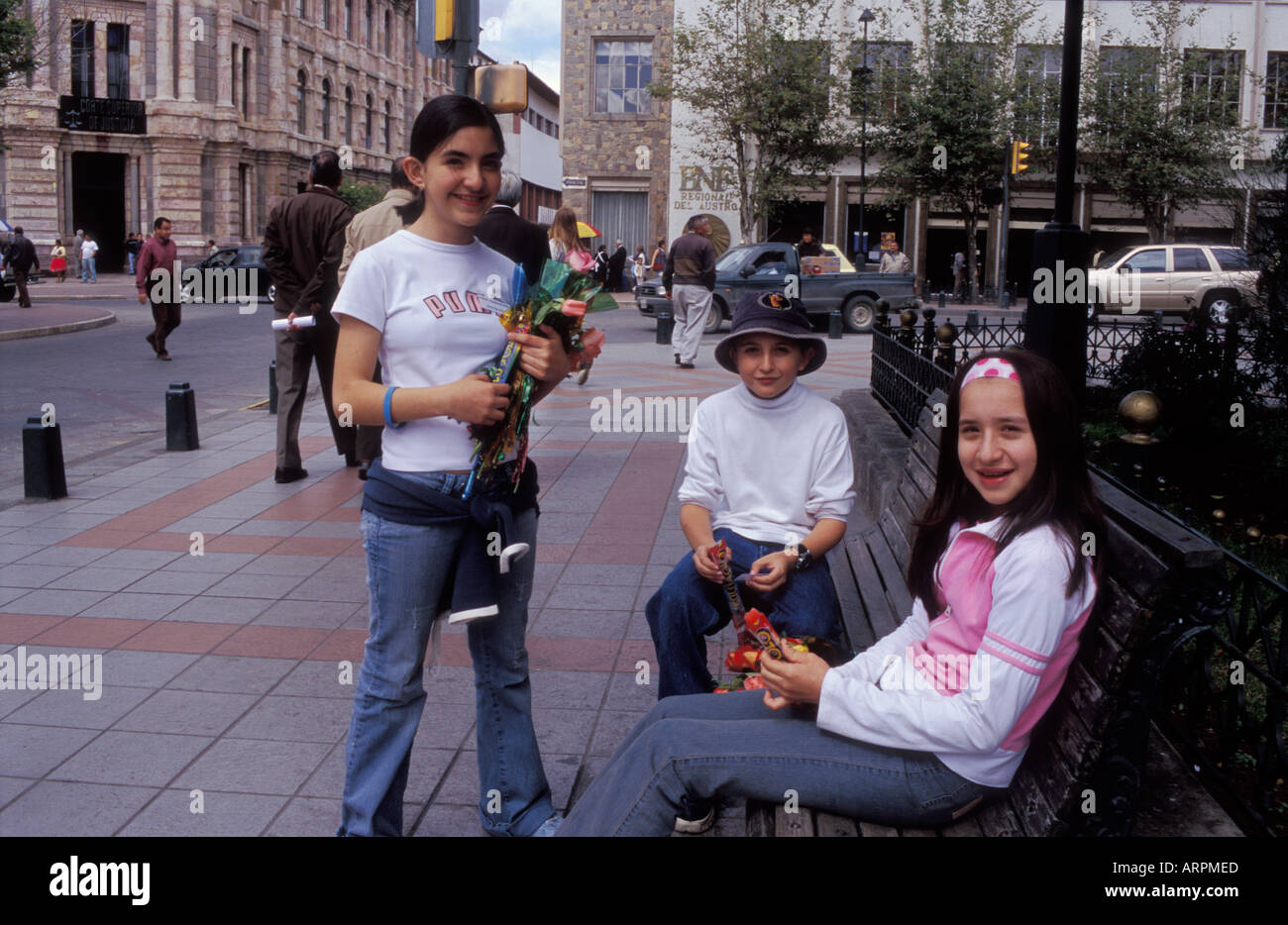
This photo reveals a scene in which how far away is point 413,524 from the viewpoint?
A: 10.2ft

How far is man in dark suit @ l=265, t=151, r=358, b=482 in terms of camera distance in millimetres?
8156

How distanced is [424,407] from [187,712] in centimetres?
205

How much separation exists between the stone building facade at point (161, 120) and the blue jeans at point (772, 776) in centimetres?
4108

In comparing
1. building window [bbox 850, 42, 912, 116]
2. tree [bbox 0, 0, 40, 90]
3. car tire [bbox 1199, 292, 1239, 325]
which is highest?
building window [bbox 850, 42, 912, 116]

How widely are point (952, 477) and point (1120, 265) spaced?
26.3 m

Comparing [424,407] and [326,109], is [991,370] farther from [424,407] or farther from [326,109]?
[326,109]

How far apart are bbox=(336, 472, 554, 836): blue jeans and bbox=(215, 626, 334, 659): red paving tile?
184 cm

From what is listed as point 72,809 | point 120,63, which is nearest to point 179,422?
point 72,809

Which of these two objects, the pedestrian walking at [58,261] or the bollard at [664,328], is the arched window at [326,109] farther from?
the bollard at [664,328]

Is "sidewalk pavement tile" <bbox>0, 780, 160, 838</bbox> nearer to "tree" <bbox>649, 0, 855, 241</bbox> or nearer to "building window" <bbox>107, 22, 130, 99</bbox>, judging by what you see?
"tree" <bbox>649, 0, 855, 241</bbox>

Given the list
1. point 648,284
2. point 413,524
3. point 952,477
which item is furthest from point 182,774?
point 648,284

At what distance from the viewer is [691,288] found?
16.5 metres

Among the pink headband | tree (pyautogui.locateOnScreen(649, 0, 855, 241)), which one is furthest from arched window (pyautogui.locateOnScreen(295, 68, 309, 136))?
the pink headband

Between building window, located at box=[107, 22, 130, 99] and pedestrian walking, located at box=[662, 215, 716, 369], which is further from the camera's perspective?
building window, located at box=[107, 22, 130, 99]
